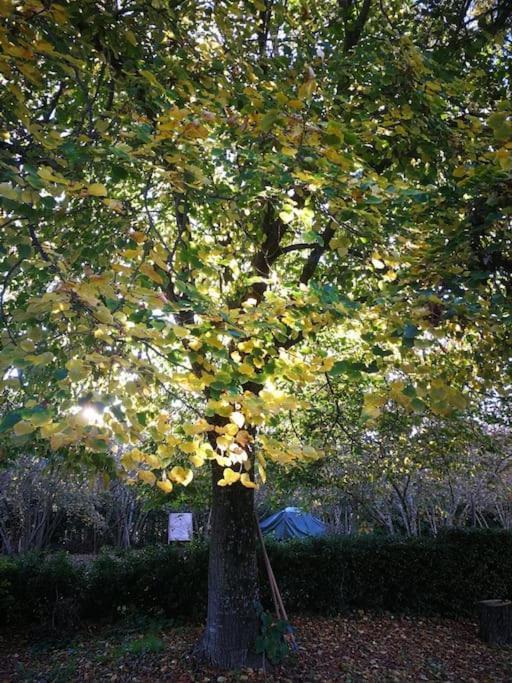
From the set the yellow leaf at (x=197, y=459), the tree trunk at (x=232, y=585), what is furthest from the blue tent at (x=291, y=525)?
the yellow leaf at (x=197, y=459)

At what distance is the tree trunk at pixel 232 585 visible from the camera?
478cm

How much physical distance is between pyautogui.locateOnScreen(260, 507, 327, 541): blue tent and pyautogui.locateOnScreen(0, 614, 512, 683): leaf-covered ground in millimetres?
9547

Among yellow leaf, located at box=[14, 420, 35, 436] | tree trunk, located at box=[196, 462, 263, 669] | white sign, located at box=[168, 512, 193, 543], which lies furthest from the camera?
white sign, located at box=[168, 512, 193, 543]

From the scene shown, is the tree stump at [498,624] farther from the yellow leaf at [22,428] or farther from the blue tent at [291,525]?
the blue tent at [291,525]

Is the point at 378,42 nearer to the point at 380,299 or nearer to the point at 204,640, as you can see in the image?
the point at 380,299

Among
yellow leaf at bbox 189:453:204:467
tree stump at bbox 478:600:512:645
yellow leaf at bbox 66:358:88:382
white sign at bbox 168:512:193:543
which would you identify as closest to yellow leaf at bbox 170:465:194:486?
yellow leaf at bbox 189:453:204:467

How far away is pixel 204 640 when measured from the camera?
495cm

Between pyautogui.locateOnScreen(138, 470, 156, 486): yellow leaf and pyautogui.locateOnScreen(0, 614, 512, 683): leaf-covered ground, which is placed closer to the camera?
pyautogui.locateOnScreen(138, 470, 156, 486): yellow leaf

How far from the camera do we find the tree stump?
20.5ft

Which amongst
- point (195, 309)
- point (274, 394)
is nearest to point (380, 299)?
point (274, 394)

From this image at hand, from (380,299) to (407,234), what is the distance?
47.1 inches

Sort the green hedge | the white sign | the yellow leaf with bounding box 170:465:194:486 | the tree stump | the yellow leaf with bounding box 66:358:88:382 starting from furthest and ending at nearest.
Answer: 1. the white sign
2. the green hedge
3. the tree stump
4. the yellow leaf with bounding box 170:465:194:486
5. the yellow leaf with bounding box 66:358:88:382

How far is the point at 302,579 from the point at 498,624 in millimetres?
2698

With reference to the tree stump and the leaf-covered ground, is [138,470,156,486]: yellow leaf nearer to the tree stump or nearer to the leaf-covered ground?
the leaf-covered ground
